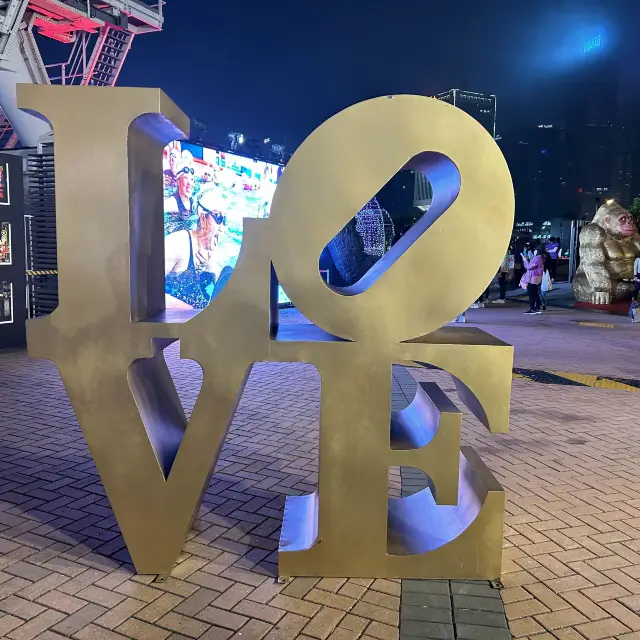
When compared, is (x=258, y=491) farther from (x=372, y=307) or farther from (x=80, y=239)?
(x=80, y=239)

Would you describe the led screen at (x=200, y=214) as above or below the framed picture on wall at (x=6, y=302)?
above

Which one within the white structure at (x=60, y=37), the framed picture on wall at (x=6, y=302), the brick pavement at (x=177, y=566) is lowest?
the brick pavement at (x=177, y=566)

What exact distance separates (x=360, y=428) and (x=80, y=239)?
5.76 ft

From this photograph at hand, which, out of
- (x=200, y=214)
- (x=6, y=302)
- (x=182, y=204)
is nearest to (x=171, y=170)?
(x=182, y=204)

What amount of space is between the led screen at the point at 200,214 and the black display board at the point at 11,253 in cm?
255

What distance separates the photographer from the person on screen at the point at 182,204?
12.0 meters

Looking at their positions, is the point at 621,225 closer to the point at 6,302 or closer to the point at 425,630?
the point at 6,302

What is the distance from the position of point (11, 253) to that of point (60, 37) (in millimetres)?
10696

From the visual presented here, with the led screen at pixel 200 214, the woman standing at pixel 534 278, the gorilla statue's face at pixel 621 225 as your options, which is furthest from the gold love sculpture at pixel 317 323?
the gorilla statue's face at pixel 621 225

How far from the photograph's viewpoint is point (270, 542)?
3.59 meters

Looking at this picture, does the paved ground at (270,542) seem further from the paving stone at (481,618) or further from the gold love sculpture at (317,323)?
the gold love sculpture at (317,323)

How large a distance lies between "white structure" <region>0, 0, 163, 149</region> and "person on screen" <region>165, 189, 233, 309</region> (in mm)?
3407

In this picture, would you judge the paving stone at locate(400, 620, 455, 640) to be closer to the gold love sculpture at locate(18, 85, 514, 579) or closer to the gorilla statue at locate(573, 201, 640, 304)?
the gold love sculpture at locate(18, 85, 514, 579)

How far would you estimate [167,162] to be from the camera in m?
11.7
